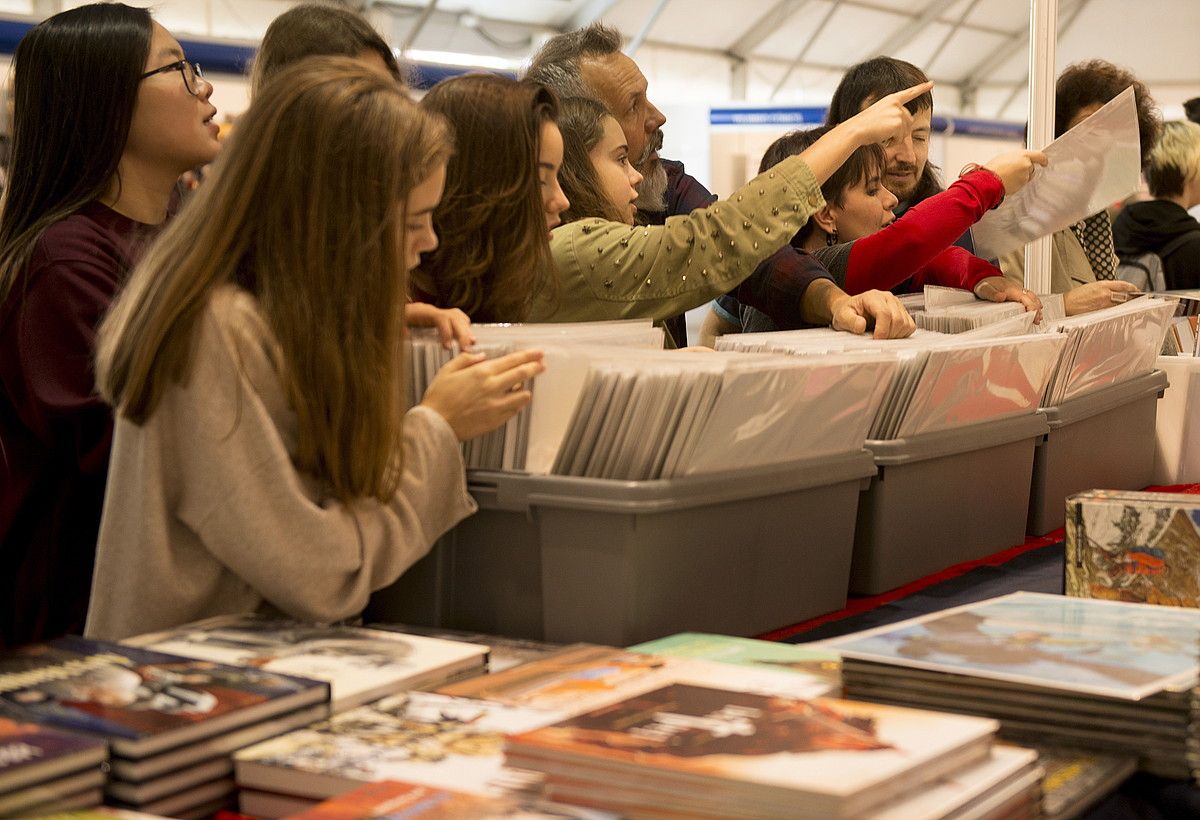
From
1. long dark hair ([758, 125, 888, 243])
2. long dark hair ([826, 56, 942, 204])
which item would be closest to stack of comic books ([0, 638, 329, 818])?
long dark hair ([758, 125, 888, 243])

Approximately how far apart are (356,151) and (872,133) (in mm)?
962

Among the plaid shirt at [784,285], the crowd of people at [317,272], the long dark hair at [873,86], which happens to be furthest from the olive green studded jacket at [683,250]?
the long dark hair at [873,86]

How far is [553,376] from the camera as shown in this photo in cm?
125

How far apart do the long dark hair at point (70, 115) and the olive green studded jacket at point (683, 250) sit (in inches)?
23.7

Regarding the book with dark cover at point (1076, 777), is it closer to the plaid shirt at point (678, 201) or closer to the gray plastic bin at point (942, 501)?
the gray plastic bin at point (942, 501)

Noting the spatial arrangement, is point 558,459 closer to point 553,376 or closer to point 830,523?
point 553,376

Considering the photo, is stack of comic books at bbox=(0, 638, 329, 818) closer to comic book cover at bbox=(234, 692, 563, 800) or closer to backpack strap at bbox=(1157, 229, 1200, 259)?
comic book cover at bbox=(234, 692, 563, 800)

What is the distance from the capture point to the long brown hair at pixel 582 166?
2.02 meters

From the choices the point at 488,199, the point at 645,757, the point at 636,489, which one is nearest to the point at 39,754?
the point at 645,757

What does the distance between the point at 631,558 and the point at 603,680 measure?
8.7 inches

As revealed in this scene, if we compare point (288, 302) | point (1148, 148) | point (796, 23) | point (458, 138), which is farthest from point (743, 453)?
point (796, 23)

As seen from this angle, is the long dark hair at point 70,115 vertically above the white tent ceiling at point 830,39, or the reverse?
the white tent ceiling at point 830,39

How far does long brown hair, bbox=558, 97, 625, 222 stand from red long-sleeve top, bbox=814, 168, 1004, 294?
0.48m

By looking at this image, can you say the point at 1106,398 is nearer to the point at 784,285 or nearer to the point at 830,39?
the point at 784,285
